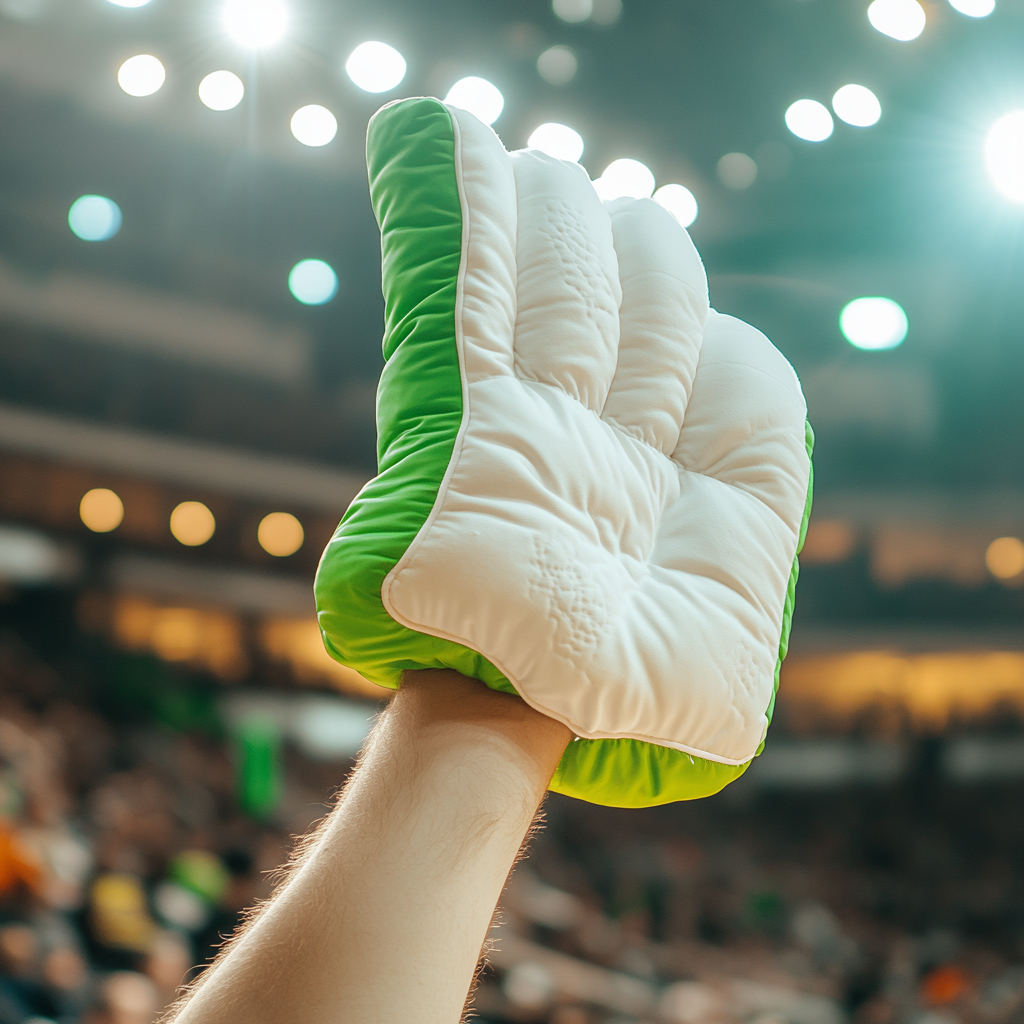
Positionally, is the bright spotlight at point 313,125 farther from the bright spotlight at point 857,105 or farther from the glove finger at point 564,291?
the glove finger at point 564,291

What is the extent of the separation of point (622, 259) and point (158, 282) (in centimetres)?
656

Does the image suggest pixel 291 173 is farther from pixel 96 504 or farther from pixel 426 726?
pixel 96 504

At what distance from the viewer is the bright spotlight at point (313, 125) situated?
355cm

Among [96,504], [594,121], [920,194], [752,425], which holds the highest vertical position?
[920,194]

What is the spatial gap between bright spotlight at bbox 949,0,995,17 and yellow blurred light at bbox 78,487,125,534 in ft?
25.7

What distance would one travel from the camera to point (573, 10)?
316cm

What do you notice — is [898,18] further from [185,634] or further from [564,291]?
[185,634]

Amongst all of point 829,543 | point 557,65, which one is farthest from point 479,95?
point 829,543

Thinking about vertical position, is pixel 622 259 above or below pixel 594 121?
below

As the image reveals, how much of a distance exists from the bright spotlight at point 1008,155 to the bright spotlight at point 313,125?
235cm

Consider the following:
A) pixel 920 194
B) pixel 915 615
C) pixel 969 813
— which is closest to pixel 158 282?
pixel 920 194

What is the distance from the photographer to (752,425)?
2.50 feet

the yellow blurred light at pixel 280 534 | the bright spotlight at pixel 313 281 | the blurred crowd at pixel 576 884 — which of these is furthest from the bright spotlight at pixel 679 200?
the yellow blurred light at pixel 280 534

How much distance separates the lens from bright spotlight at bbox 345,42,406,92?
322 centimetres
